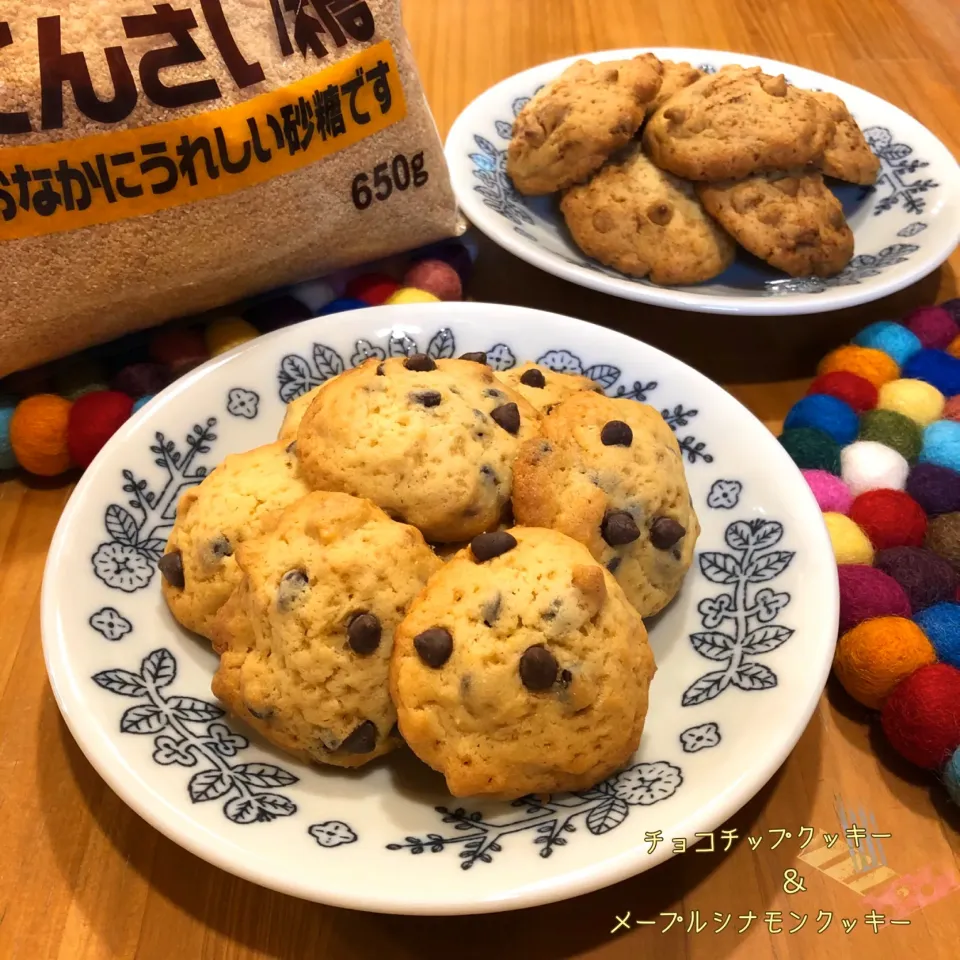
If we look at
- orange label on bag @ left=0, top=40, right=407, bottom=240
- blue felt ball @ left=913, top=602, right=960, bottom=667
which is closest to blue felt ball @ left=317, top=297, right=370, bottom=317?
orange label on bag @ left=0, top=40, right=407, bottom=240

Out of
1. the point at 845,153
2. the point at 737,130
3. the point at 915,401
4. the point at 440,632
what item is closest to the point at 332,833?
the point at 440,632

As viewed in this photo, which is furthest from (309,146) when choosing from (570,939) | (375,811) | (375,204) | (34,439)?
(570,939)

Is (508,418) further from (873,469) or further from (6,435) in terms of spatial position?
(6,435)

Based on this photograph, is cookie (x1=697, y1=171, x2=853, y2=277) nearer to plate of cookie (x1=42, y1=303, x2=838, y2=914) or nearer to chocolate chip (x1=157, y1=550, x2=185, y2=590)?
plate of cookie (x1=42, y1=303, x2=838, y2=914)

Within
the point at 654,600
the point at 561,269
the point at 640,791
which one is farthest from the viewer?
the point at 561,269

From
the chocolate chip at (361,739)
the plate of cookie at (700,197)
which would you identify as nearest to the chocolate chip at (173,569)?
the chocolate chip at (361,739)

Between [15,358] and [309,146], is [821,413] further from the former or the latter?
[15,358]
